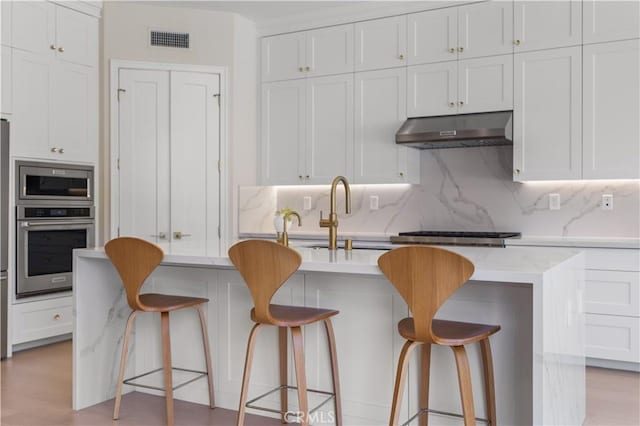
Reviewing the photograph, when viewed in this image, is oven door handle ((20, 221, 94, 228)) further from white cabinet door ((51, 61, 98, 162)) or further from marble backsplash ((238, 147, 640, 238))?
marble backsplash ((238, 147, 640, 238))

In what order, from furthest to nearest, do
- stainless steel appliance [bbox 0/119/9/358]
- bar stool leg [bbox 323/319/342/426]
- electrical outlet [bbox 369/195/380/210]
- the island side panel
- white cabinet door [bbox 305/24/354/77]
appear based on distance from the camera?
1. electrical outlet [bbox 369/195/380/210]
2. white cabinet door [bbox 305/24/354/77]
3. stainless steel appliance [bbox 0/119/9/358]
4. the island side panel
5. bar stool leg [bbox 323/319/342/426]

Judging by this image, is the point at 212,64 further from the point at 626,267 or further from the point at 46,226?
the point at 626,267

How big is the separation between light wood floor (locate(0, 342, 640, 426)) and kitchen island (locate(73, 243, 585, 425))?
102mm

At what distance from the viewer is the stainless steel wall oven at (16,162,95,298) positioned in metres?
4.32

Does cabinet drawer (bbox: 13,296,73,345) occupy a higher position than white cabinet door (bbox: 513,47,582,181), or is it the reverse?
white cabinet door (bbox: 513,47,582,181)

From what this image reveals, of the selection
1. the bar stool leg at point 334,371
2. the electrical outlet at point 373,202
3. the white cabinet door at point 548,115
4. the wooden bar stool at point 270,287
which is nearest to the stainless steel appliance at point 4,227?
the wooden bar stool at point 270,287

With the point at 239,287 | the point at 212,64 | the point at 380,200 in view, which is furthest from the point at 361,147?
the point at 239,287

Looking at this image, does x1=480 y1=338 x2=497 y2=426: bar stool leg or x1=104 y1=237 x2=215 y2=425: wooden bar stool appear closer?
x1=480 y1=338 x2=497 y2=426: bar stool leg

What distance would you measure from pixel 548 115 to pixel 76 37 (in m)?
3.72

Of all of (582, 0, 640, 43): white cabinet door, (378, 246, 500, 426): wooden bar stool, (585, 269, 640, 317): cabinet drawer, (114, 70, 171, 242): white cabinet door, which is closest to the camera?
(378, 246, 500, 426): wooden bar stool

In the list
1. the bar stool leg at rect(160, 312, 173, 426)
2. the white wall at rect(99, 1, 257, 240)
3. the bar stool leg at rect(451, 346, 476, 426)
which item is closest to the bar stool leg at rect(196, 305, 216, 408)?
the bar stool leg at rect(160, 312, 173, 426)

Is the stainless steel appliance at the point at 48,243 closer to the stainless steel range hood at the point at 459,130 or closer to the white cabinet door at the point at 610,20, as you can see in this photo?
the stainless steel range hood at the point at 459,130

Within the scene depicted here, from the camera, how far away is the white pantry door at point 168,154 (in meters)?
4.98

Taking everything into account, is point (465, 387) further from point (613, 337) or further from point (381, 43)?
point (381, 43)
